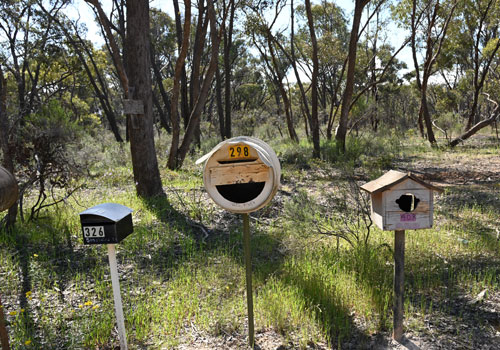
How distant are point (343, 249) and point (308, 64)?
18.5m

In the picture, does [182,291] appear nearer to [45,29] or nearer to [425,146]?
[425,146]

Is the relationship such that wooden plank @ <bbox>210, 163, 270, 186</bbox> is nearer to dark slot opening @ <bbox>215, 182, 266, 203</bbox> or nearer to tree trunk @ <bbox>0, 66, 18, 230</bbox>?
dark slot opening @ <bbox>215, 182, 266, 203</bbox>

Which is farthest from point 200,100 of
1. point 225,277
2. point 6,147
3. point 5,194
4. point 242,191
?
point 5,194

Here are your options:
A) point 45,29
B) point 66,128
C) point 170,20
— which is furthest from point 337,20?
point 66,128

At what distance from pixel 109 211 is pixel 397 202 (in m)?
1.90

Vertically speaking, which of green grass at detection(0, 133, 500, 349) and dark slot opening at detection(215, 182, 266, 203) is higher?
dark slot opening at detection(215, 182, 266, 203)

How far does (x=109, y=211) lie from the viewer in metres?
2.47

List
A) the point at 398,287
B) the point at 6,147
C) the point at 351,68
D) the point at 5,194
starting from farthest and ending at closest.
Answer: the point at 351,68, the point at 6,147, the point at 398,287, the point at 5,194

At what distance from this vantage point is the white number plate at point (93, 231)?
2.44 m

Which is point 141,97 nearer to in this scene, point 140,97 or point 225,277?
point 140,97

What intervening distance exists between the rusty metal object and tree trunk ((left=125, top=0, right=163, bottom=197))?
451 cm

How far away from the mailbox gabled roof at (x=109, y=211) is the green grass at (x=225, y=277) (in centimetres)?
100

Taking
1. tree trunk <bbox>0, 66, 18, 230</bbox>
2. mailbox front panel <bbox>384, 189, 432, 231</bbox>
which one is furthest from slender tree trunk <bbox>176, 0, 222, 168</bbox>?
mailbox front panel <bbox>384, 189, 432, 231</bbox>

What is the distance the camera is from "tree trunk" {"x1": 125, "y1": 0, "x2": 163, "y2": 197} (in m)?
6.95
